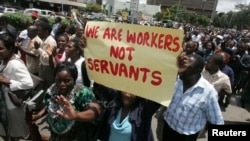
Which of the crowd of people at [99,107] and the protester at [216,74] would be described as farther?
the protester at [216,74]

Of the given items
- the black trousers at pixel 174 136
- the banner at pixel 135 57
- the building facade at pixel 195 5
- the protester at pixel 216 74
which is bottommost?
the building facade at pixel 195 5

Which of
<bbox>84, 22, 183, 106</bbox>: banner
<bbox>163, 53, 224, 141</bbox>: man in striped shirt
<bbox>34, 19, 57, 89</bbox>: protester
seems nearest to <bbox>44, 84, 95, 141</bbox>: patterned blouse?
<bbox>84, 22, 183, 106</bbox>: banner

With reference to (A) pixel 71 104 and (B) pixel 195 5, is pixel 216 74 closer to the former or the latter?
(A) pixel 71 104

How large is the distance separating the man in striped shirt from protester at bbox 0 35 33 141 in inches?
55.7

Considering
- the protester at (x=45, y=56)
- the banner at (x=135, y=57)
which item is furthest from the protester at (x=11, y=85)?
the protester at (x=45, y=56)

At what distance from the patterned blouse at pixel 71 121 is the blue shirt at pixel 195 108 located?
92cm

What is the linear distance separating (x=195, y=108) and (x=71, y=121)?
45.5 inches

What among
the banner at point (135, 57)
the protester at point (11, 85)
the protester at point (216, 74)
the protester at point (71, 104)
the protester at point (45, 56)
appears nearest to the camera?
the banner at point (135, 57)

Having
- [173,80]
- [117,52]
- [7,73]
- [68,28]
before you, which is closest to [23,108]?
[7,73]

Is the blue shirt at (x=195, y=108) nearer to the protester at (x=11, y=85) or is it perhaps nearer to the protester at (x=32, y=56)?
the protester at (x=11, y=85)

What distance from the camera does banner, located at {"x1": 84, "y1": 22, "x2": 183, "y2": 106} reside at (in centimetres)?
238

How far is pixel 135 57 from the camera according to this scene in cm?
251

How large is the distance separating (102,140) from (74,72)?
645mm

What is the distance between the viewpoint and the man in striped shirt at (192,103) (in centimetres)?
297
